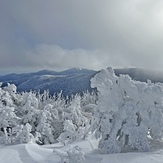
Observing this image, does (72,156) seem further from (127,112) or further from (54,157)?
(127,112)

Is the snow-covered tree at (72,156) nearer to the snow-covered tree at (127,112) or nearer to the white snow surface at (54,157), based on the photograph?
the white snow surface at (54,157)

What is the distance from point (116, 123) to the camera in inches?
343

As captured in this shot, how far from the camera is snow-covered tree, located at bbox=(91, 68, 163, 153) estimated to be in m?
8.34

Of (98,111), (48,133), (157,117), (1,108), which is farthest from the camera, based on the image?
(48,133)

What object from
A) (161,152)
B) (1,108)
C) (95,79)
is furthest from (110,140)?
(1,108)

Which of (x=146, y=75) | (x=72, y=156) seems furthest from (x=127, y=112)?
(x=146, y=75)

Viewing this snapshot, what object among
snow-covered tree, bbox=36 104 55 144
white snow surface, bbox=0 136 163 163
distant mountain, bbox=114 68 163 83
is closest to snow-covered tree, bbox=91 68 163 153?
white snow surface, bbox=0 136 163 163

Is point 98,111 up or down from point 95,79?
down

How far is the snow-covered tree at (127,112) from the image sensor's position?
8.34 meters

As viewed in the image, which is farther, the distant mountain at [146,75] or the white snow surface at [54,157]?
the distant mountain at [146,75]

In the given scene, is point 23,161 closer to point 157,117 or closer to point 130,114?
point 130,114

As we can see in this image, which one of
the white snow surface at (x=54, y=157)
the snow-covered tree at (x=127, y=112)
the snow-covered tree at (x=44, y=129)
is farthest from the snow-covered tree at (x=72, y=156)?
the snow-covered tree at (x=44, y=129)

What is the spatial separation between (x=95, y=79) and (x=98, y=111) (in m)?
2.31

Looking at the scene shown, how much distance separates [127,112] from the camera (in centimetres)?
862
